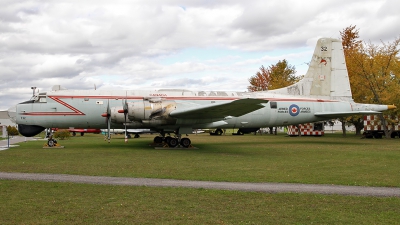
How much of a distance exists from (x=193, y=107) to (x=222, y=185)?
12.5m

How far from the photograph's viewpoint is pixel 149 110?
899 inches

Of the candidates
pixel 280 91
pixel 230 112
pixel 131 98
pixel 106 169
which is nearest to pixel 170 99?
pixel 131 98

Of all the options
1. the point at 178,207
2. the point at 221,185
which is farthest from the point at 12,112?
the point at 178,207

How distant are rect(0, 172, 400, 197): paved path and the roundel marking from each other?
17760 millimetres

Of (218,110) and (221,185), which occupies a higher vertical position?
(218,110)

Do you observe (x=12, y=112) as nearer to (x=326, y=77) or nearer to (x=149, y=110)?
(x=149, y=110)

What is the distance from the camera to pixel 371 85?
3909 centimetres

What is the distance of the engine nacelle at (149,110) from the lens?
890 inches

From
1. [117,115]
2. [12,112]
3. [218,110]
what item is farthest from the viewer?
[12,112]

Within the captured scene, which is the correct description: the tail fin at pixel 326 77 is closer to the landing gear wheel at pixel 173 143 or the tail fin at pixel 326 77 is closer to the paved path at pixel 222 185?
the landing gear wheel at pixel 173 143

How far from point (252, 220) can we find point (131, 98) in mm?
19059

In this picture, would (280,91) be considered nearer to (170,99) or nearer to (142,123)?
(170,99)

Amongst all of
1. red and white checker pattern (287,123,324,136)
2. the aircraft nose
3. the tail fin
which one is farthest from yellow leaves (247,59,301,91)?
the aircraft nose

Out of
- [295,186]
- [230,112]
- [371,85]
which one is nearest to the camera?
[295,186]
